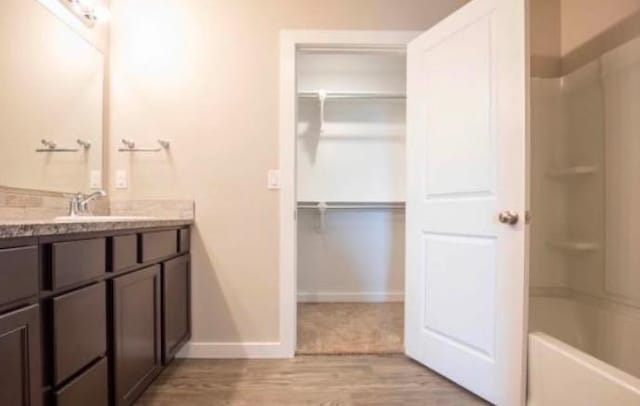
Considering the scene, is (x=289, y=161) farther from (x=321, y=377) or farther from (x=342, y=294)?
(x=342, y=294)

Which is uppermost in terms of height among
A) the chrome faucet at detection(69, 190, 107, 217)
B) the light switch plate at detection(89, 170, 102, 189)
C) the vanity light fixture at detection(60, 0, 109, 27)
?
the vanity light fixture at detection(60, 0, 109, 27)

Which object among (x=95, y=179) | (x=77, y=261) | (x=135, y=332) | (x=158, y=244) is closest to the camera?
(x=77, y=261)

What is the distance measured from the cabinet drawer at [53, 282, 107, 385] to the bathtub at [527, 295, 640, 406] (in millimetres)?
1667

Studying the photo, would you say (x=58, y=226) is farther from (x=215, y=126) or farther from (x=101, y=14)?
(x=101, y=14)

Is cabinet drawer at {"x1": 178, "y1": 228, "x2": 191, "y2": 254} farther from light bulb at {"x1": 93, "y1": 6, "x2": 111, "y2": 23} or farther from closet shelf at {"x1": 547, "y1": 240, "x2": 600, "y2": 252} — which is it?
closet shelf at {"x1": 547, "y1": 240, "x2": 600, "y2": 252}

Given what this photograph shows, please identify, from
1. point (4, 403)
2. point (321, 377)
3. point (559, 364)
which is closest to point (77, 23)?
point (4, 403)

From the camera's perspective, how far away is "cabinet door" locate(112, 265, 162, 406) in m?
1.50

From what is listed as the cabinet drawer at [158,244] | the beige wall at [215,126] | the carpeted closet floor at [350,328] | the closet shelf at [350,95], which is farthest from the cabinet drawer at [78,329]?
the closet shelf at [350,95]

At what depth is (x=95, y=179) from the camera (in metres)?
2.32

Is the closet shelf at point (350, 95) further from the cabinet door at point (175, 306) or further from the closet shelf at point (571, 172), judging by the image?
the cabinet door at point (175, 306)

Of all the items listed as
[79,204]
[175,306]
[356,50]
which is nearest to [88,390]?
[175,306]

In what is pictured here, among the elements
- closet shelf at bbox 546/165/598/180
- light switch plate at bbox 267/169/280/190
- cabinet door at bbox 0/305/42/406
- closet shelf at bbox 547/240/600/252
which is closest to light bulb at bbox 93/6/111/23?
light switch plate at bbox 267/169/280/190

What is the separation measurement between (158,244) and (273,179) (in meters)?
0.79

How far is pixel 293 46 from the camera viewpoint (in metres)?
2.44
